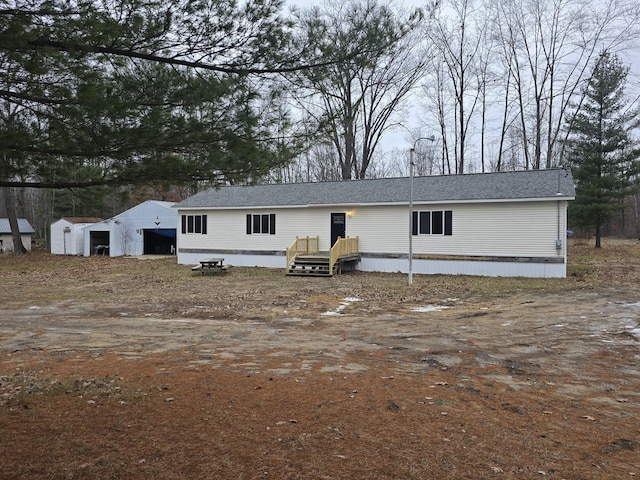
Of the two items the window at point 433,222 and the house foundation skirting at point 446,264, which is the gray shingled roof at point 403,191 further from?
the house foundation skirting at point 446,264

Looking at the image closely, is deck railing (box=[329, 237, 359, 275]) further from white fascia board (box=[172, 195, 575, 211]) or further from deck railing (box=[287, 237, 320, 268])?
deck railing (box=[287, 237, 320, 268])

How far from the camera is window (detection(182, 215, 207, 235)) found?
78.4 ft

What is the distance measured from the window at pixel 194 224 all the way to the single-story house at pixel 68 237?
10250 millimetres

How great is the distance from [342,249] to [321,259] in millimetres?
1063

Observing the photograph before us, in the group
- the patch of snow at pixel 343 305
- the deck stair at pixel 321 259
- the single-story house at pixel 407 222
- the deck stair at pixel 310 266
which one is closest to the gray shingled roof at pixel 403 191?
the single-story house at pixel 407 222

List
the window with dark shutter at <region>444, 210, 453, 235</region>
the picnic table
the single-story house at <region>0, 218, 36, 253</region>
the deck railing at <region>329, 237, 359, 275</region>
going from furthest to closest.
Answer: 1. the single-story house at <region>0, 218, 36, 253</region>
2. the picnic table
3. the window with dark shutter at <region>444, 210, 453, 235</region>
4. the deck railing at <region>329, 237, 359, 275</region>

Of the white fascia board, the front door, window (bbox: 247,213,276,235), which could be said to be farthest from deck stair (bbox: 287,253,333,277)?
window (bbox: 247,213,276,235)

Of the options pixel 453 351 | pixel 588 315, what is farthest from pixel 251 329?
pixel 588 315

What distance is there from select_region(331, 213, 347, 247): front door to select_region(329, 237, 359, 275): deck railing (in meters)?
0.84

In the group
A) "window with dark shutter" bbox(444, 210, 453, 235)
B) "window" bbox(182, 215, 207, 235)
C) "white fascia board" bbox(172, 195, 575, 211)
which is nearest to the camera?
"white fascia board" bbox(172, 195, 575, 211)

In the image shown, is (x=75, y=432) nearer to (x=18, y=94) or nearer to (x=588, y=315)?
(x=18, y=94)

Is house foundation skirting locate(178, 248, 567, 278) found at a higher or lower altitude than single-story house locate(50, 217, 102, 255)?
lower

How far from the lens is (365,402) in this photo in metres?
4.66

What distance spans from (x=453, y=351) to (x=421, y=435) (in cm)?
337
